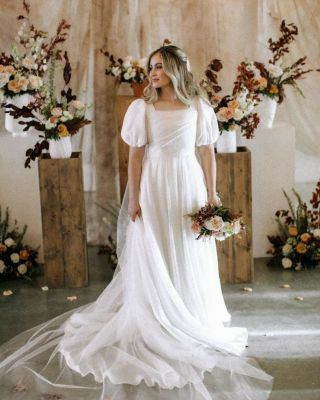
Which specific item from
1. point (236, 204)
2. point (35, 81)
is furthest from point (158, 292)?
point (35, 81)

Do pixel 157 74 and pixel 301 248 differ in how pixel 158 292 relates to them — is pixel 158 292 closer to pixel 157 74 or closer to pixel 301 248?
pixel 157 74

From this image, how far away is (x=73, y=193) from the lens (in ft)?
17.7

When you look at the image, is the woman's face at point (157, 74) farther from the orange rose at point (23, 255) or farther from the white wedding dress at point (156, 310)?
the orange rose at point (23, 255)

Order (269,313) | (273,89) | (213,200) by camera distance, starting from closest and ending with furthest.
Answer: (213,200), (269,313), (273,89)

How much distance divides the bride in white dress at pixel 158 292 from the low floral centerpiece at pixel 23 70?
5.14 ft

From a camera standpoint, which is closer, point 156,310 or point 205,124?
point 156,310

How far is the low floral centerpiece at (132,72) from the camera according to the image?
5961mm

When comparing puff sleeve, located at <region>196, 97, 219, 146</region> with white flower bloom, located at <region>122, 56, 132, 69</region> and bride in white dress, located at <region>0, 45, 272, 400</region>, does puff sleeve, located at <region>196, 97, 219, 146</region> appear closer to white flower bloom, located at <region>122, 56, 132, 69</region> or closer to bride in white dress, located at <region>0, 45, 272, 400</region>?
bride in white dress, located at <region>0, 45, 272, 400</region>

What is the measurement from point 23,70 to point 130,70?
914 millimetres

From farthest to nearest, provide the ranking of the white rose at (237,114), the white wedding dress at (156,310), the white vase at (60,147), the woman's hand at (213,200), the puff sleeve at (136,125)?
the white vase at (60,147)
the white rose at (237,114)
the woman's hand at (213,200)
the puff sleeve at (136,125)
the white wedding dress at (156,310)

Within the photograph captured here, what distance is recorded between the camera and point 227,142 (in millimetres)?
5402

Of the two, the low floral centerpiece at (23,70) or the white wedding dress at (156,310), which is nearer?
the white wedding dress at (156,310)

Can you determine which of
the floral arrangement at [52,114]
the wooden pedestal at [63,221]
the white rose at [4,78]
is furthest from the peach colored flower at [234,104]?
the white rose at [4,78]

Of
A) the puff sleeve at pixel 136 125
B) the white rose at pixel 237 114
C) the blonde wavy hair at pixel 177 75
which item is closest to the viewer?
the blonde wavy hair at pixel 177 75
